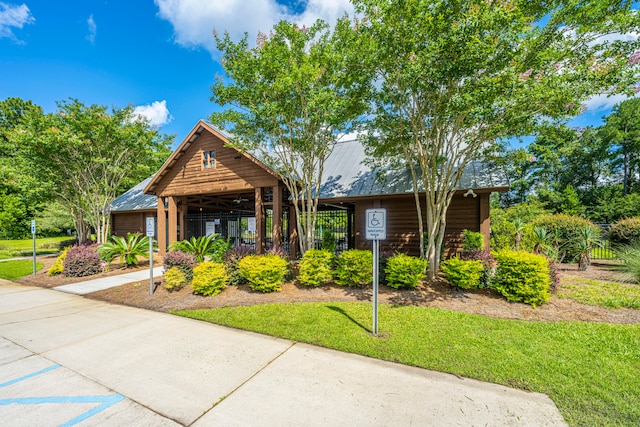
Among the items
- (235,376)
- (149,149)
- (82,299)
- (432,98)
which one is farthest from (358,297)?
(149,149)

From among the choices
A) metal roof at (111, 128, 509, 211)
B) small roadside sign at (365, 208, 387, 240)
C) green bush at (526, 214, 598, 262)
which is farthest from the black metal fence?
green bush at (526, 214, 598, 262)

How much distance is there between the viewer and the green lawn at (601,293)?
5848 millimetres

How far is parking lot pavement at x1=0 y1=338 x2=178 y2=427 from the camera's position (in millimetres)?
2762

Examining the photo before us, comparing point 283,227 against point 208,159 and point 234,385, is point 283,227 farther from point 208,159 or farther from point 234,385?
point 234,385

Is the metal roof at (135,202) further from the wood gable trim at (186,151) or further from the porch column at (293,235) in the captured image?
the porch column at (293,235)

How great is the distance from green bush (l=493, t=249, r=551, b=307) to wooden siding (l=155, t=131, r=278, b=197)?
27.2ft

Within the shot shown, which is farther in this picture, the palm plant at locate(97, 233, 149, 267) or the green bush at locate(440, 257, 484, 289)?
the palm plant at locate(97, 233, 149, 267)

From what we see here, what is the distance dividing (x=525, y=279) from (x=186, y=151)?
1444 centimetres

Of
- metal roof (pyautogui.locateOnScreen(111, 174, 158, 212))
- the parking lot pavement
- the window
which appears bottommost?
the parking lot pavement

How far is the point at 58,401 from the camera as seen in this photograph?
10.2ft

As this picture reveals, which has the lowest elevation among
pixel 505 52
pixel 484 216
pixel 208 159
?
pixel 484 216

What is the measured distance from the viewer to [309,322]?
211 inches

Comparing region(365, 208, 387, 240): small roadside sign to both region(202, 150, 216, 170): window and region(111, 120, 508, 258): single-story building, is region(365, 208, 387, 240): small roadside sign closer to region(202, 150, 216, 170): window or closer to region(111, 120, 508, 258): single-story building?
region(111, 120, 508, 258): single-story building

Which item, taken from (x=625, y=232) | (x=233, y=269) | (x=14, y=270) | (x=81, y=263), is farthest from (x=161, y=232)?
(x=625, y=232)
